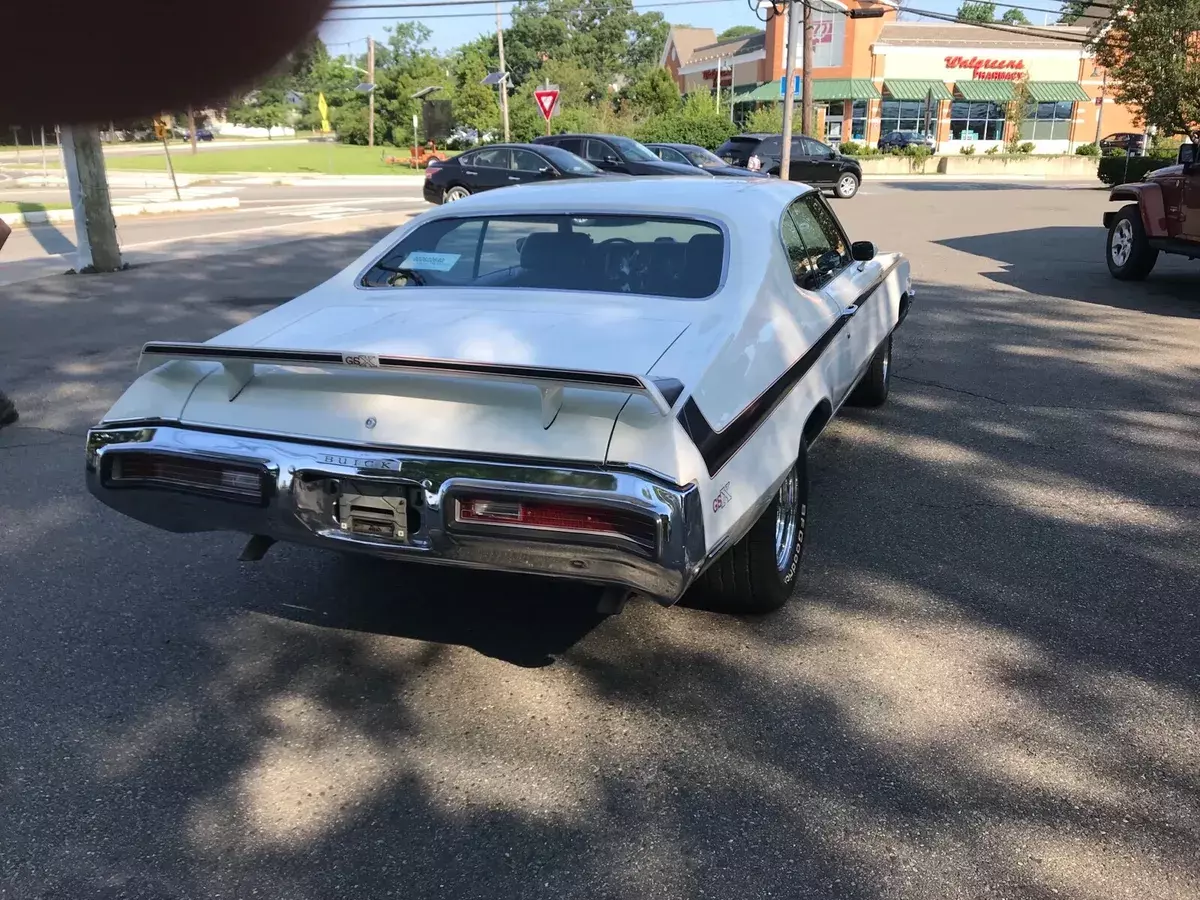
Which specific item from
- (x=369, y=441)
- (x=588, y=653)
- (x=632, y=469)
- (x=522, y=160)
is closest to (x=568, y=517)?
(x=632, y=469)

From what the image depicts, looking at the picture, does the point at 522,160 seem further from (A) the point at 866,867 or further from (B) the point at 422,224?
(A) the point at 866,867

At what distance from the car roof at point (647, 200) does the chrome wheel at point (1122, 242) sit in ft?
27.0

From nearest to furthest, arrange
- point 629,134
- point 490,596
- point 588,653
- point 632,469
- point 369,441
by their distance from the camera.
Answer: point 632,469 < point 369,441 < point 588,653 < point 490,596 < point 629,134

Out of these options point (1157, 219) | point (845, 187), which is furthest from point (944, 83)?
point (1157, 219)

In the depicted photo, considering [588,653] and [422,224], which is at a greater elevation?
[422,224]

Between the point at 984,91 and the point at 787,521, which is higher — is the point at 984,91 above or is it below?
above

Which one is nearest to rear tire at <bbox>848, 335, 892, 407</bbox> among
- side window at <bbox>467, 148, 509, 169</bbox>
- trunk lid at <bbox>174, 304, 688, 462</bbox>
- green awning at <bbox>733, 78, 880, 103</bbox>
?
trunk lid at <bbox>174, 304, 688, 462</bbox>

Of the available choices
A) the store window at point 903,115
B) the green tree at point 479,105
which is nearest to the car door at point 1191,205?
the green tree at point 479,105

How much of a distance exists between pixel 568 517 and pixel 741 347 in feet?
3.30

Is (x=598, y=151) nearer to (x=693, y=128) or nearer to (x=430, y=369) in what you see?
(x=430, y=369)

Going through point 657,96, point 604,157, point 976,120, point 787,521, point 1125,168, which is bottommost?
point 787,521

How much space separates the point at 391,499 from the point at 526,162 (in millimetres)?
16669

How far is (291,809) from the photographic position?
2.79m

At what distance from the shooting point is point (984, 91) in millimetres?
52188
